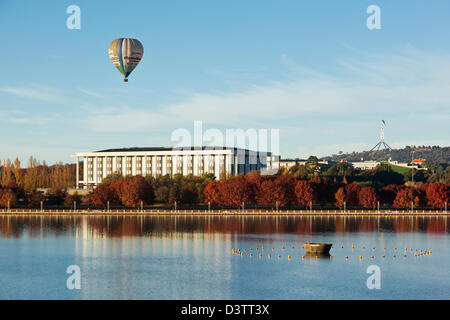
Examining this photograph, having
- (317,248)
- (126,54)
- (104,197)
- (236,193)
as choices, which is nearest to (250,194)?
(236,193)

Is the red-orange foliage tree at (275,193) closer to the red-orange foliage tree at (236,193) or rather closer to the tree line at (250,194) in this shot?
the tree line at (250,194)

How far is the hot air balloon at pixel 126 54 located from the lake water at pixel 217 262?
80.5 ft

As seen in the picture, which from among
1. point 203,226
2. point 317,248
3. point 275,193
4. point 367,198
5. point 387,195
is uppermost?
point 275,193

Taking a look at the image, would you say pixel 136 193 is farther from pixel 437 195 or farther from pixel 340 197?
pixel 437 195

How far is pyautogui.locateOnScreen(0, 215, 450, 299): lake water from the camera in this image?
48938 millimetres

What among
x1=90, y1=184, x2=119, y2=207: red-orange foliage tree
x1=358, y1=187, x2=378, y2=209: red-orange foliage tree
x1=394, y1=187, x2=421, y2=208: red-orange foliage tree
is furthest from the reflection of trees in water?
x1=90, y1=184, x2=119, y2=207: red-orange foliage tree

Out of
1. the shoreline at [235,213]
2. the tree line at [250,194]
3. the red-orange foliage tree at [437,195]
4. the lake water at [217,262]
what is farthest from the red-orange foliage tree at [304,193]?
the lake water at [217,262]

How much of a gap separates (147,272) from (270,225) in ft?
180

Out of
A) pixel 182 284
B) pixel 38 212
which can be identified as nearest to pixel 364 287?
pixel 182 284

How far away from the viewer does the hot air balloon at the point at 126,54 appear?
103750 millimetres

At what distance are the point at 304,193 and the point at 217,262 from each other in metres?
90.9

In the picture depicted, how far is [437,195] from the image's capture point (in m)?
Answer: 154

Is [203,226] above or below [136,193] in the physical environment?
below

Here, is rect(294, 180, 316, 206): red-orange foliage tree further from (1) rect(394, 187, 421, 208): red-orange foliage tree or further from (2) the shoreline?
(1) rect(394, 187, 421, 208): red-orange foliage tree
